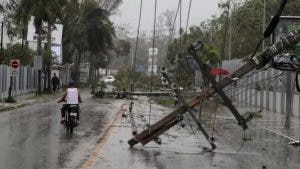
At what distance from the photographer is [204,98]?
15383 mm

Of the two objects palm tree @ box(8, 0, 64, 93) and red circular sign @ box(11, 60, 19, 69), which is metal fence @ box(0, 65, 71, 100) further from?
palm tree @ box(8, 0, 64, 93)

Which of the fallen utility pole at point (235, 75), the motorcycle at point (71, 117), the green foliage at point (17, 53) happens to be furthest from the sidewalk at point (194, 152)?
the green foliage at point (17, 53)

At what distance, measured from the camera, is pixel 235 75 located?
1457cm

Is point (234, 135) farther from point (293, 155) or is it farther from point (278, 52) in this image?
point (278, 52)

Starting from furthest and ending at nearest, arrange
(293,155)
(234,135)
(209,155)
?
(234,135) < (293,155) < (209,155)

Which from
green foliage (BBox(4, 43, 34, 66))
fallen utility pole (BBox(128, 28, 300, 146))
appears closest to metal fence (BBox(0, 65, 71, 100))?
green foliage (BBox(4, 43, 34, 66))

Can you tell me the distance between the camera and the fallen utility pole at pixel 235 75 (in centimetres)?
1315

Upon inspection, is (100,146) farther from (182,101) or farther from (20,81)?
(20,81)

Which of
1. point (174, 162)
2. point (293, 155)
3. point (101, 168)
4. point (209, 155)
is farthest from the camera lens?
point (293, 155)

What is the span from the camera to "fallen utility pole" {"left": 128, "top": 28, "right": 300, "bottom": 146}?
43.1 feet

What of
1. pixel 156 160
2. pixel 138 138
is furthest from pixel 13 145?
pixel 156 160

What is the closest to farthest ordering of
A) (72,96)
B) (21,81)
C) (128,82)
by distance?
1. (72,96)
2. (128,82)
3. (21,81)

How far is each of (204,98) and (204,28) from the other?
85257mm

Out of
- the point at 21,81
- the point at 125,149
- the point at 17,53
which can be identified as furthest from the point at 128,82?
the point at 125,149
